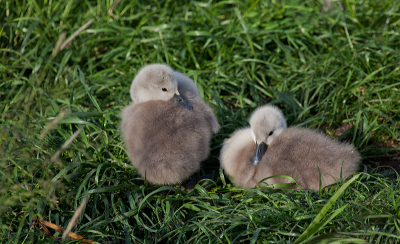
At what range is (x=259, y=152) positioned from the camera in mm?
3107

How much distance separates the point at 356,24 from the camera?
15.7ft

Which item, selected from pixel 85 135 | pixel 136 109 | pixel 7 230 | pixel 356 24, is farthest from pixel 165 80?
pixel 356 24

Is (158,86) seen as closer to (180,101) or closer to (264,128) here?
(180,101)

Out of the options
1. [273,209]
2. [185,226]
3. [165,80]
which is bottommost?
[185,226]

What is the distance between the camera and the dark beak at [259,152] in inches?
121

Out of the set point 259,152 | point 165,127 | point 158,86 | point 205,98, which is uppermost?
point 158,86

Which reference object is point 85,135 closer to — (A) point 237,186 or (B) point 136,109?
(B) point 136,109

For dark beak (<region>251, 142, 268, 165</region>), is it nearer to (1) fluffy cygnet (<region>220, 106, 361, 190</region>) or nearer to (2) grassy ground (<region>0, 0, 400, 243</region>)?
(1) fluffy cygnet (<region>220, 106, 361, 190</region>)

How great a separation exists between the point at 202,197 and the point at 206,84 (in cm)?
175

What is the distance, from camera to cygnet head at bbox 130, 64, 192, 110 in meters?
3.29

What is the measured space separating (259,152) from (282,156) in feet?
0.62

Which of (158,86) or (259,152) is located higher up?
(158,86)

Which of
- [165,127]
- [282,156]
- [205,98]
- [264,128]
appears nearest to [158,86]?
[165,127]

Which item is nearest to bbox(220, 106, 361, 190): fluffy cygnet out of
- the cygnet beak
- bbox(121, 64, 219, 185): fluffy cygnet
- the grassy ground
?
the grassy ground
